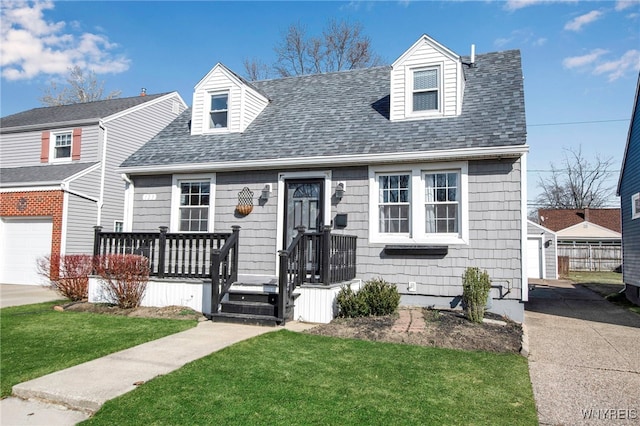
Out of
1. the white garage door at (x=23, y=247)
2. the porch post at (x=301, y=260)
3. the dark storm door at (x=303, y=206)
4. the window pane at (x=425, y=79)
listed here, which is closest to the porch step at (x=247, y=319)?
the porch post at (x=301, y=260)

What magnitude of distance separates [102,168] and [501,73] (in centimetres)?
1312

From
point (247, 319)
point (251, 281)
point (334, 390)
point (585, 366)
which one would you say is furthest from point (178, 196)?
point (585, 366)

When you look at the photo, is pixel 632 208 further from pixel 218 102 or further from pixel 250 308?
pixel 218 102

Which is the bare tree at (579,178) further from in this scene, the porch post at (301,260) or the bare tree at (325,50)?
the porch post at (301,260)

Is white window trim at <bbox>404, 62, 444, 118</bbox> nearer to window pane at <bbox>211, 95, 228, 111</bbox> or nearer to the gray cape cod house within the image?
the gray cape cod house

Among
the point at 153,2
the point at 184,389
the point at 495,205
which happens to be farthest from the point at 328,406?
the point at 153,2

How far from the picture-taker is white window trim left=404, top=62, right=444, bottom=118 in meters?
9.29

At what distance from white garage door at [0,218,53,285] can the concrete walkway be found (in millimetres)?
14263

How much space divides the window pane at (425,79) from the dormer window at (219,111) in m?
4.78

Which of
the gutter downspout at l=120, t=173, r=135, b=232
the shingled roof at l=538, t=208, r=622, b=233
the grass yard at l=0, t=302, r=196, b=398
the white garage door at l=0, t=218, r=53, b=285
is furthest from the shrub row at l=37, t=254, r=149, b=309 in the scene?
the shingled roof at l=538, t=208, r=622, b=233

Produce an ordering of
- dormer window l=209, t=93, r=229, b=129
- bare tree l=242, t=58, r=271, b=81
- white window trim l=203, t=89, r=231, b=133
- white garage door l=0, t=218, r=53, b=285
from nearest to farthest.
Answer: white window trim l=203, t=89, r=231, b=133
dormer window l=209, t=93, r=229, b=129
white garage door l=0, t=218, r=53, b=285
bare tree l=242, t=58, r=271, b=81

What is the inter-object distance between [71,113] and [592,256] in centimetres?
2928

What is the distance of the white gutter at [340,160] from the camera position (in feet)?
25.6

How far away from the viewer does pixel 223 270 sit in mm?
7680
